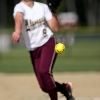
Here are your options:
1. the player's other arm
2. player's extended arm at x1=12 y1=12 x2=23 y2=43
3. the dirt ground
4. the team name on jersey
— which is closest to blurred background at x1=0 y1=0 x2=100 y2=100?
the dirt ground

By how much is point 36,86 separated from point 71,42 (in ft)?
32.8

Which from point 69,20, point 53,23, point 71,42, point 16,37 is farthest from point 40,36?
point 69,20

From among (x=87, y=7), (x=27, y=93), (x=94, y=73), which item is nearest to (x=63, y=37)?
(x=94, y=73)

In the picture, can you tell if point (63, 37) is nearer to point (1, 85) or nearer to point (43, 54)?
point (1, 85)

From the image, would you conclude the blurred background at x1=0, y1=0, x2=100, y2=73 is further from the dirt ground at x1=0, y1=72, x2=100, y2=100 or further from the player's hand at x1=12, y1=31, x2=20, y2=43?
the player's hand at x1=12, y1=31, x2=20, y2=43

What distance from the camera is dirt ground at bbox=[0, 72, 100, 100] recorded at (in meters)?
9.05

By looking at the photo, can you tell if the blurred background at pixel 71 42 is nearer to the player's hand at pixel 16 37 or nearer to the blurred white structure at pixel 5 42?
the blurred white structure at pixel 5 42

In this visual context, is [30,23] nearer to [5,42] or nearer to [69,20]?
[5,42]

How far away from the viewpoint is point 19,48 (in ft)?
71.4

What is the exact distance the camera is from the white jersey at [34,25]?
23.3 ft

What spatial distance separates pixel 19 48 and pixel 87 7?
2100 cm

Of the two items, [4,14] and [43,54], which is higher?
[43,54]

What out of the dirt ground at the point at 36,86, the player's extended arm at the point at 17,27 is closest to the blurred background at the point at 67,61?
the dirt ground at the point at 36,86

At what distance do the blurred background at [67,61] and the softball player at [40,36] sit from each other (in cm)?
162
